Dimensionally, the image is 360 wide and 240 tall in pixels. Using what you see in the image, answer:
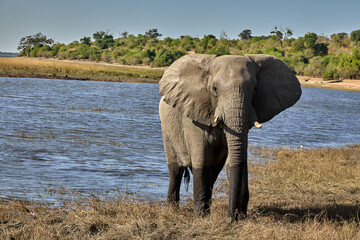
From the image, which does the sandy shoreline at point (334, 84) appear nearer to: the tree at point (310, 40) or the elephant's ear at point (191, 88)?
the tree at point (310, 40)

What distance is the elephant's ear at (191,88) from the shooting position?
691 centimetres

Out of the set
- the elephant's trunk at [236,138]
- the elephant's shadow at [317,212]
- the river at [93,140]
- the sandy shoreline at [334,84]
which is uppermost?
the elephant's trunk at [236,138]

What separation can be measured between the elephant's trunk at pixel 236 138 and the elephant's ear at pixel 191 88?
56 centimetres

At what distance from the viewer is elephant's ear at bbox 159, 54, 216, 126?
691 cm

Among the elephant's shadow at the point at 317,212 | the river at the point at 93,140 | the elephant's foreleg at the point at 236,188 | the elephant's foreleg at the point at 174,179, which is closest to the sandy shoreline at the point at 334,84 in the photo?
the river at the point at 93,140

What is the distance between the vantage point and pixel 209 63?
273 inches

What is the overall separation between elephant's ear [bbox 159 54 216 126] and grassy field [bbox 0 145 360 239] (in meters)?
1.29

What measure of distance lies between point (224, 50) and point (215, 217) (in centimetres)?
8250

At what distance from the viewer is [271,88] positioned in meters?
7.22

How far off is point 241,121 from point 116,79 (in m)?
49.1

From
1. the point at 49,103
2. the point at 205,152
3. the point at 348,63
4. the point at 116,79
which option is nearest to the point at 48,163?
the point at 205,152

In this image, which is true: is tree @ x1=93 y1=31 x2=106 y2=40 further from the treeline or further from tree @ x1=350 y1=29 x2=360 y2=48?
tree @ x1=350 y1=29 x2=360 y2=48

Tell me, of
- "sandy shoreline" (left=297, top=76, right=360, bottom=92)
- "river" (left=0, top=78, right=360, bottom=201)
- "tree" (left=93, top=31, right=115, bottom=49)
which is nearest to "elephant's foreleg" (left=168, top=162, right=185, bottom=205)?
"river" (left=0, top=78, right=360, bottom=201)

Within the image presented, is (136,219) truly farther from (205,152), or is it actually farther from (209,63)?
(209,63)
